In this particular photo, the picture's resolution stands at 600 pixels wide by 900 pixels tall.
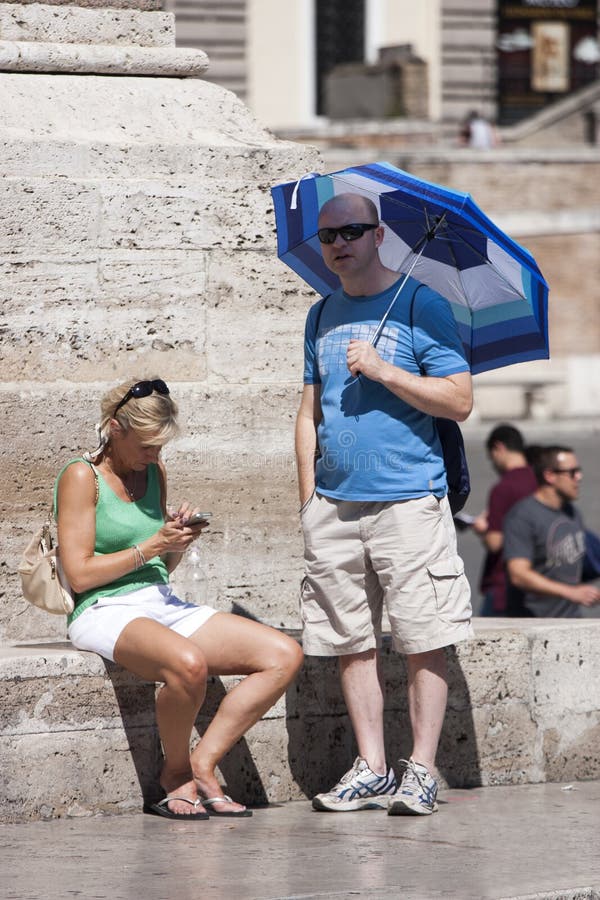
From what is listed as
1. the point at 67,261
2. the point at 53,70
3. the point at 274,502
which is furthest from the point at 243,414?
the point at 53,70

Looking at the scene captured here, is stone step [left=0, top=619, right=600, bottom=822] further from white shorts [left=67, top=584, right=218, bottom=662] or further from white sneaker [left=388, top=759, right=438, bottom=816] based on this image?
white sneaker [left=388, top=759, right=438, bottom=816]

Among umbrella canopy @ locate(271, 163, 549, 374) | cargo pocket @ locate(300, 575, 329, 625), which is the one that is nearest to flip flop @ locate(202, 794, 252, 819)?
cargo pocket @ locate(300, 575, 329, 625)

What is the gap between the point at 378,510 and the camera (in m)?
5.34

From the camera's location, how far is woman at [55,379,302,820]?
520 cm

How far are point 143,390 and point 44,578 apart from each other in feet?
2.05

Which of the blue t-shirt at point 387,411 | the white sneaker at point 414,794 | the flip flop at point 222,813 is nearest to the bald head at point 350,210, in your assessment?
the blue t-shirt at point 387,411

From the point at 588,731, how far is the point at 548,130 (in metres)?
23.8

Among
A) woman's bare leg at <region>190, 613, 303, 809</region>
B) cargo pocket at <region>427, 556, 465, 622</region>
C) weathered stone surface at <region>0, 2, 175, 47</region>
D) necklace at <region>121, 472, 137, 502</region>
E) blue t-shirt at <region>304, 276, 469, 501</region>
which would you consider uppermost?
weathered stone surface at <region>0, 2, 175, 47</region>

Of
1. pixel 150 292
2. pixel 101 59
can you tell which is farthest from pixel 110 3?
pixel 150 292

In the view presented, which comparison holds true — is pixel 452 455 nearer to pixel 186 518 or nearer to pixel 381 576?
pixel 381 576

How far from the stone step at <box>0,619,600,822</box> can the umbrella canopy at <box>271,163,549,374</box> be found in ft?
3.27

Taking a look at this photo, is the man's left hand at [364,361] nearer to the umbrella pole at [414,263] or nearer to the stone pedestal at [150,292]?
the umbrella pole at [414,263]

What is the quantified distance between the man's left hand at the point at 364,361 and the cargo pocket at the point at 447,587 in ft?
1.96

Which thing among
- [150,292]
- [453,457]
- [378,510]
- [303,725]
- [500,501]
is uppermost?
[150,292]
